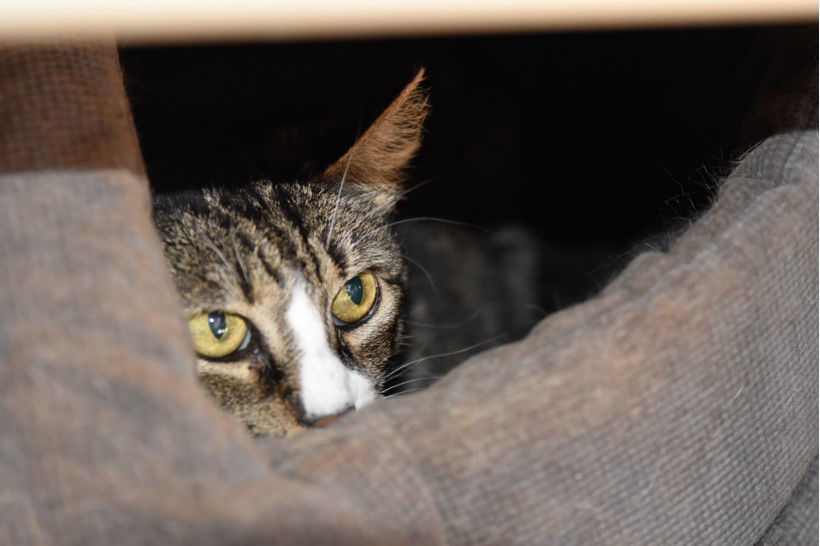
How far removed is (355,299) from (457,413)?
450 millimetres

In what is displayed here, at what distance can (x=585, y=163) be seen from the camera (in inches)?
65.7

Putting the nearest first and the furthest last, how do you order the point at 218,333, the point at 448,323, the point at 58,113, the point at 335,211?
the point at 58,113, the point at 218,333, the point at 335,211, the point at 448,323

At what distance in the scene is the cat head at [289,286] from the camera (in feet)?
2.99

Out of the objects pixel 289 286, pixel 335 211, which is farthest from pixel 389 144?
pixel 289 286

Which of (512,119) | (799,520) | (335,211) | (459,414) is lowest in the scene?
(799,520)

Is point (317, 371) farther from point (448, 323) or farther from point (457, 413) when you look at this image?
point (448, 323)

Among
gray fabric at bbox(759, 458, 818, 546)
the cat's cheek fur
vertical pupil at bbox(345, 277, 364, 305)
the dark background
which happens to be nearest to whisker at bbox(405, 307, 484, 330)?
the dark background

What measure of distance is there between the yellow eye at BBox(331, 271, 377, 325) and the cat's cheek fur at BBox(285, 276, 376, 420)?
0.10m

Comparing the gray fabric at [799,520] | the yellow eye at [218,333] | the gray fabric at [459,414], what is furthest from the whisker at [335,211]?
the gray fabric at [799,520]

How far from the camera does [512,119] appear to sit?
1.77m

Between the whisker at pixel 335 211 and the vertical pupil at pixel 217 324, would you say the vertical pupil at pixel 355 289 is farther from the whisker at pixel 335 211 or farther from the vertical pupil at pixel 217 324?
the vertical pupil at pixel 217 324

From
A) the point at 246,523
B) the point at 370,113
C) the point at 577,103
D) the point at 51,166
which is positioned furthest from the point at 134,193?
the point at 577,103

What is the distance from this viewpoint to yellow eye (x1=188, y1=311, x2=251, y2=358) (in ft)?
3.03

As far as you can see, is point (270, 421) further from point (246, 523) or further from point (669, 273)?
point (669, 273)
